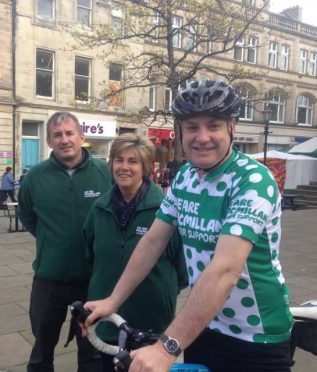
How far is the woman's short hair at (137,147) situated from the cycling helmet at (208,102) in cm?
95

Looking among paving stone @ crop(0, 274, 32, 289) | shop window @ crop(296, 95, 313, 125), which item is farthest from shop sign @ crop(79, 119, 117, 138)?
paving stone @ crop(0, 274, 32, 289)

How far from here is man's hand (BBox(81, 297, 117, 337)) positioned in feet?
5.82

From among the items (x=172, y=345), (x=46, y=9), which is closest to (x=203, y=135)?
(x=172, y=345)

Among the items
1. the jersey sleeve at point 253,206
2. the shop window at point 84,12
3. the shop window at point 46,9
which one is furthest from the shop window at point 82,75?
the jersey sleeve at point 253,206

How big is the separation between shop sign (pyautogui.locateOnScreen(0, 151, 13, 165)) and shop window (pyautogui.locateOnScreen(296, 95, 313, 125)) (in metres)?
23.0

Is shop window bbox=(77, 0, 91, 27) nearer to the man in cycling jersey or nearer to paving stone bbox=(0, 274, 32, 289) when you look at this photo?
paving stone bbox=(0, 274, 32, 289)

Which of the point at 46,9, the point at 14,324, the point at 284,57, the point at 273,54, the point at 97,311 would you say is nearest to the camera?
the point at 97,311

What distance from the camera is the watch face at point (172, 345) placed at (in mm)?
1331

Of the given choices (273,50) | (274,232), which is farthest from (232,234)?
(273,50)

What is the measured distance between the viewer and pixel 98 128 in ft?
78.1

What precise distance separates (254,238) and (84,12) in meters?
23.7

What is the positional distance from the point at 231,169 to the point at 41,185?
5.61 ft

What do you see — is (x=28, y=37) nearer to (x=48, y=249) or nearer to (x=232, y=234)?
(x=48, y=249)

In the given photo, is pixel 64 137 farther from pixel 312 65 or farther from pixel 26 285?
pixel 312 65
